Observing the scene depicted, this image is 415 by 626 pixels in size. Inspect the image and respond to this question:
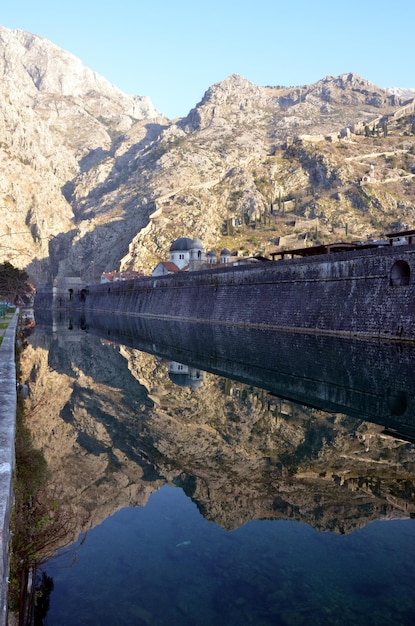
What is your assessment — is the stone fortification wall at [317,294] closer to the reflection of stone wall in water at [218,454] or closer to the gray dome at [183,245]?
the reflection of stone wall in water at [218,454]

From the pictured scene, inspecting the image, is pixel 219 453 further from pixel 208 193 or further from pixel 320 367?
pixel 208 193

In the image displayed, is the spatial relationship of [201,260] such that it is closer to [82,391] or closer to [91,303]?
[91,303]

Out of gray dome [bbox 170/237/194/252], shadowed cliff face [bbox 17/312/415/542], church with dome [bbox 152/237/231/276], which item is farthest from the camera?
gray dome [bbox 170/237/194/252]

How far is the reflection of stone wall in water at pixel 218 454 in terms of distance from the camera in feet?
27.7

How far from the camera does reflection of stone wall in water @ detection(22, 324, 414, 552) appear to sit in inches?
332

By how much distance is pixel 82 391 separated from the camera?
60.3ft

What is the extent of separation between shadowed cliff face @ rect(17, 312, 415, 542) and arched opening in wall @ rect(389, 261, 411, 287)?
45.3 feet

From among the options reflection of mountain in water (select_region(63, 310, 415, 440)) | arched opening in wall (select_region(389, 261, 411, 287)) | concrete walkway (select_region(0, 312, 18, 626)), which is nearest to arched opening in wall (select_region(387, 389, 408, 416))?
reflection of mountain in water (select_region(63, 310, 415, 440))

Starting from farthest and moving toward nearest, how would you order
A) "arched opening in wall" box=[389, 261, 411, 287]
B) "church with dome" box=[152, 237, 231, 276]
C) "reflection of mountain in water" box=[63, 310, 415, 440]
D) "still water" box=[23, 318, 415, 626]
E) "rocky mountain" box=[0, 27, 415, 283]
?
"rocky mountain" box=[0, 27, 415, 283], "church with dome" box=[152, 237, 231, 276], "arched opening in wall" box=[389, 261, 411, 287], "reflection of mountain in water" box=[63, 310, 415, 440], "still water" box=[23, 318, 415, 626]

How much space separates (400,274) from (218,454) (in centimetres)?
2119

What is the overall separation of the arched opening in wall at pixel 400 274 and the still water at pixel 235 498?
935 centimetres

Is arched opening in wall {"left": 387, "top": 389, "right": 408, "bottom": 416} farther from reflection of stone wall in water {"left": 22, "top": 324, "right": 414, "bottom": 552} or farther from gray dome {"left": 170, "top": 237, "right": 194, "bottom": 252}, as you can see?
gray dome {"left": 170, "top": 237, "right": 194, "bottom": 252}

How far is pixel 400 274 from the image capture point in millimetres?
28688

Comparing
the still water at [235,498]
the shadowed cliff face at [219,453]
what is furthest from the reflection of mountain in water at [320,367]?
the shadowed cliff face at [219,453]
